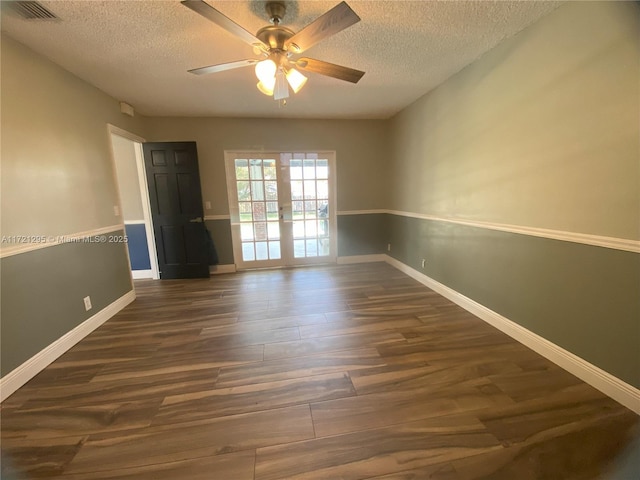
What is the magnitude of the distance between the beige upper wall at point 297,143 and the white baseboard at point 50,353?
2.02 meters

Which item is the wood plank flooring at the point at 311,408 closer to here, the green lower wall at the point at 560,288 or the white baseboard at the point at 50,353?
the white baseboard at the point at 50,353

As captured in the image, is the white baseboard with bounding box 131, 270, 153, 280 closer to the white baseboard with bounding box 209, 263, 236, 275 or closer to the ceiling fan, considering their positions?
the white baseboard with bounding box 209, 263, 236, 275

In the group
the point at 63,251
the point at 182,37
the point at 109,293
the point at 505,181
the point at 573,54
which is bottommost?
the point at 109,293

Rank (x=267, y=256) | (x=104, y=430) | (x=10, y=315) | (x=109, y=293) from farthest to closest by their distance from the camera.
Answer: (x=267, y=256), (x=109, y=293), (x=10, y=315), (x=104, y=430)

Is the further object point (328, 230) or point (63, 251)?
point (328, 230)

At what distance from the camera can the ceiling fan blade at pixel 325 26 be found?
51.4 inches

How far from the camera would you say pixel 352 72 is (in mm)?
1905

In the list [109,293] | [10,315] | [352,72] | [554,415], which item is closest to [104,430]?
[10,315]

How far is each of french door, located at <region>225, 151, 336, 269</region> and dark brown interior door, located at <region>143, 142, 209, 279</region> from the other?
1.71 ft

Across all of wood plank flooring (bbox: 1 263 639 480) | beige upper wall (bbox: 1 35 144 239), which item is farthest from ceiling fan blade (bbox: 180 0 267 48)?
wood plank flooring (bbox: 1 263 639 480)

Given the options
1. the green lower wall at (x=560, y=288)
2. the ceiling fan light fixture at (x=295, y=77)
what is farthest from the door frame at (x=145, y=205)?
the green lower wall at (x=560, y=288)

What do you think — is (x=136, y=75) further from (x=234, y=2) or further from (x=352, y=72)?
(x=352, y=72)

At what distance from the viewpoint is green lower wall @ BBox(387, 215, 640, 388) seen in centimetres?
147

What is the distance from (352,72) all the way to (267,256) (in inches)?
126
